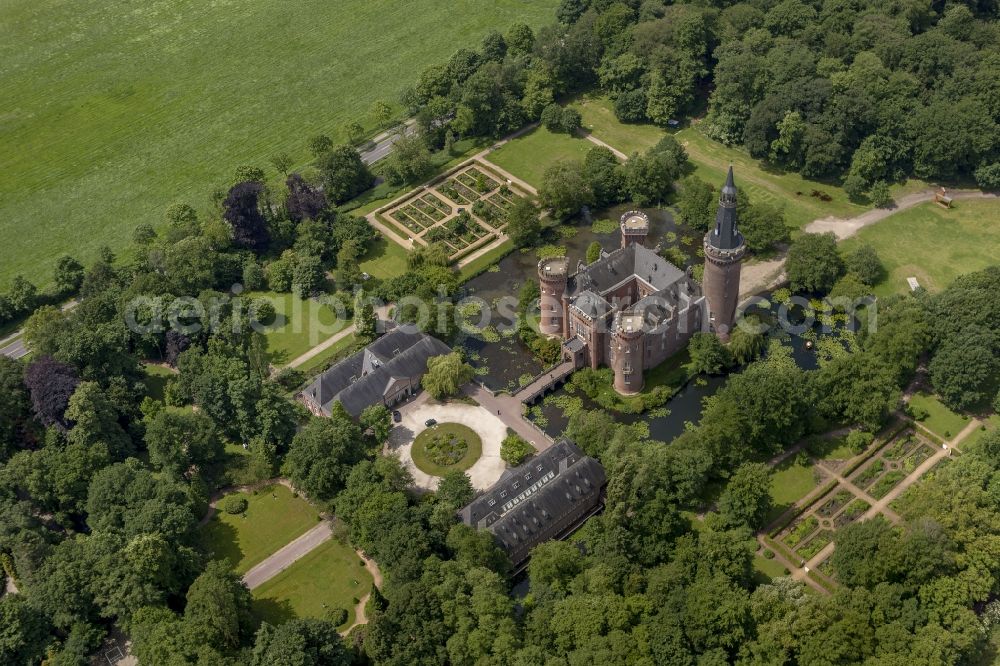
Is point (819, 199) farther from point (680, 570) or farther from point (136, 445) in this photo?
point (136, 445)

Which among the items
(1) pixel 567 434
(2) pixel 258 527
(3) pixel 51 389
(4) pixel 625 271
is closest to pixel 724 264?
(4) pixel 625 271

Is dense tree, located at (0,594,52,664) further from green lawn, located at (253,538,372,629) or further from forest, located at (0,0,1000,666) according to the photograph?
green lawn, located at (253,538,372,629)

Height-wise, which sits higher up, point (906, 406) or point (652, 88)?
point (652, 88)

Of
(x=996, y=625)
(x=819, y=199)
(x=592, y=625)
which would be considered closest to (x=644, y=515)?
(x=592, y=625)

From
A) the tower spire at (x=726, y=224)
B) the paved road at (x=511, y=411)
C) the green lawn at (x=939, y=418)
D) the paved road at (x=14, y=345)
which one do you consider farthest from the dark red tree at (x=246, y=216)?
the green lawn at (x=939, y=418)

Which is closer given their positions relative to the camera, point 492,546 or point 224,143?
point 492,546

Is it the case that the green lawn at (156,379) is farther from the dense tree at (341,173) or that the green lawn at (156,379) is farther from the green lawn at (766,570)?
the green lawn at (766,570)
